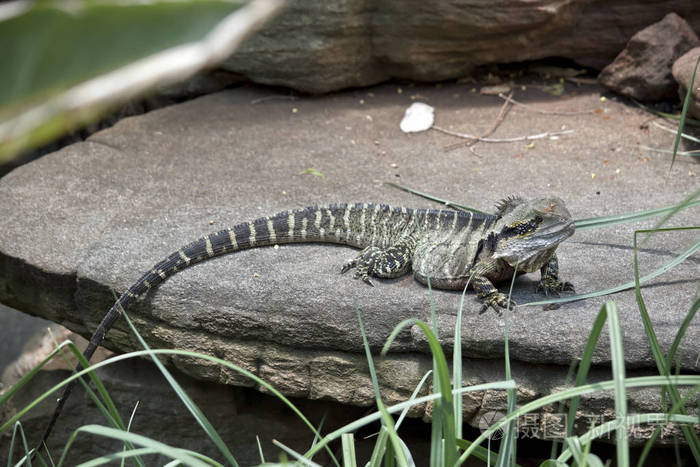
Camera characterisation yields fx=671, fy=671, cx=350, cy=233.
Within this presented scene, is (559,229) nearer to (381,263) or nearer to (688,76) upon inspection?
(381,263)

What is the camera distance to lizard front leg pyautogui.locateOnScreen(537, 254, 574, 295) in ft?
13.3

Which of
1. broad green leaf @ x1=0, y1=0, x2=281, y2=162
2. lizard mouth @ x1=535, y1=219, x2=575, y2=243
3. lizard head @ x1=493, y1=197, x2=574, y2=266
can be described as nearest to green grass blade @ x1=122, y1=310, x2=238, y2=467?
broad green leaf @ x1=0, y1=0, x2=281, y2=162

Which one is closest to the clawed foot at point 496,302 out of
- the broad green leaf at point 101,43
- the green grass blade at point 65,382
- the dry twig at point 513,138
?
the green grass blade at point 65,382

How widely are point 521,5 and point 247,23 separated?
251 inches

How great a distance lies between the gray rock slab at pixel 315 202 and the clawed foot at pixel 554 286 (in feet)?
0.40

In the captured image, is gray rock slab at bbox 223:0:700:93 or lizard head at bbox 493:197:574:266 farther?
gray rock slab at bbox 223:0:700:93

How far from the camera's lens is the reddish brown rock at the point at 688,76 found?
5871 millimetres

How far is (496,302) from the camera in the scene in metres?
3.96

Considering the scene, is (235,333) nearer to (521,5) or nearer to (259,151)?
(259,151)

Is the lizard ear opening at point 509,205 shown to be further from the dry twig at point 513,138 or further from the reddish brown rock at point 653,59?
the reddish brown rock at point 653,59

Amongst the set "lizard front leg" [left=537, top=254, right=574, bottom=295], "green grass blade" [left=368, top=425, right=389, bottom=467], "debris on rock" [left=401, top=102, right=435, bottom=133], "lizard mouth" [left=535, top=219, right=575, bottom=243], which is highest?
"debris on rock" [left=401, top=102, right=435, bottom=133]

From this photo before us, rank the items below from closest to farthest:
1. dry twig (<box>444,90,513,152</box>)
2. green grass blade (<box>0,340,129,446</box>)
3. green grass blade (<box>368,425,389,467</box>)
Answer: green grass blade (<box>0,340,129,446</box>) < green grass blade (<box>368,425,389,467</box>) < dry twig (<box>444,90,513,152</box>)

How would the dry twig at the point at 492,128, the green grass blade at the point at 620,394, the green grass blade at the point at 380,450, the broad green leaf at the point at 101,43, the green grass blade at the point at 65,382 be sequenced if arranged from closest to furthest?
the broad green leaf at the point at 101,43 → the green grass blade at the point at 620,394 → the green grass blade at the point at 65,382 → the green grass blade at the point at 380,450 → the dry twig at the point at 492,128

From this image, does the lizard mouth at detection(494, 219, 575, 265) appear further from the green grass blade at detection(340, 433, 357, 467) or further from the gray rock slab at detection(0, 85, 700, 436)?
the green grass blade at detection(340, 433, 357, 467)
